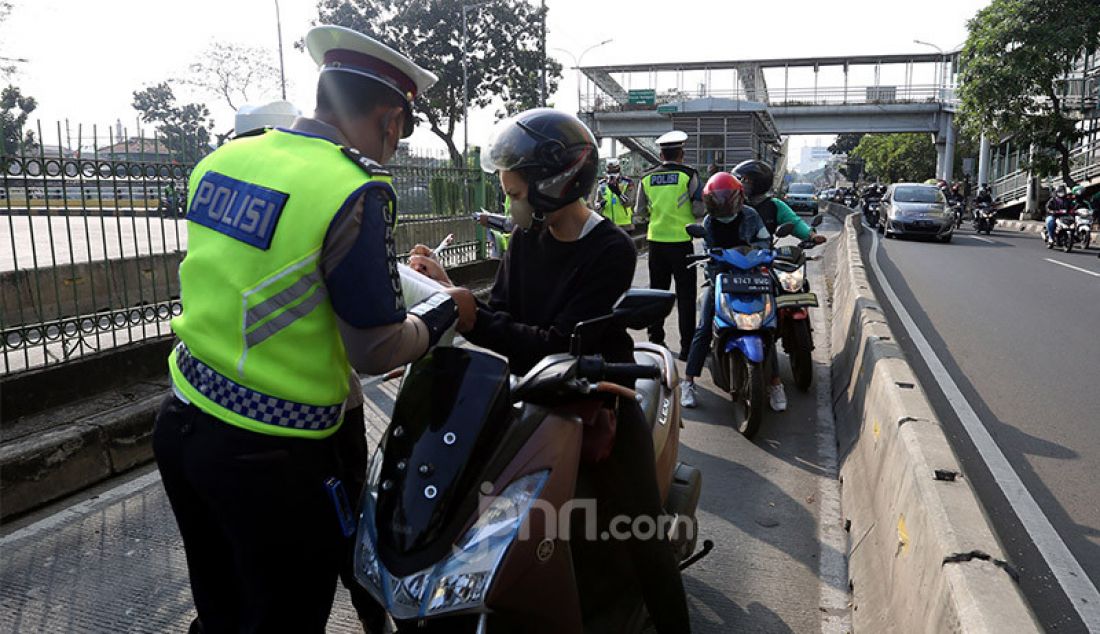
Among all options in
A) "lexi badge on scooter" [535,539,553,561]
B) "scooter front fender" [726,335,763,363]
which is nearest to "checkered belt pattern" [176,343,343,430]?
"lexi badge on scooter" [535,539,553,561]

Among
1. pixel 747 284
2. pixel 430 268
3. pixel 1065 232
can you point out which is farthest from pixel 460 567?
pixel 1065 232

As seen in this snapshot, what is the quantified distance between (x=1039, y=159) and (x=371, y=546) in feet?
97.7

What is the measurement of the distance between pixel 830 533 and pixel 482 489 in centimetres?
259

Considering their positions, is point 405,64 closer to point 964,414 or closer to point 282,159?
point 282,159

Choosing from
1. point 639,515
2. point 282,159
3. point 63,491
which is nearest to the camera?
point 282,159

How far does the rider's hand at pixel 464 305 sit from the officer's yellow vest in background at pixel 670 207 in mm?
4766

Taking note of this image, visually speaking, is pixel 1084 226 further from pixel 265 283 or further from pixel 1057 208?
pixel 265 283

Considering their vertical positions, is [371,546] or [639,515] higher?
[371,546]

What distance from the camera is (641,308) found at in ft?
6.42

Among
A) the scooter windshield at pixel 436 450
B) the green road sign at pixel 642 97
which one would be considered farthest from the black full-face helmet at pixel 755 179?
the green road sign at pixel 642 97

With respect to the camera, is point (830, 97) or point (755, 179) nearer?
point (755, 179)

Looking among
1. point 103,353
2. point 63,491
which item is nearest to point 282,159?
point 63,491

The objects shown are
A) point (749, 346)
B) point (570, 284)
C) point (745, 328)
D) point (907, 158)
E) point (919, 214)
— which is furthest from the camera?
point (907, 158)

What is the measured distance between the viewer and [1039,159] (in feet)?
85.6
